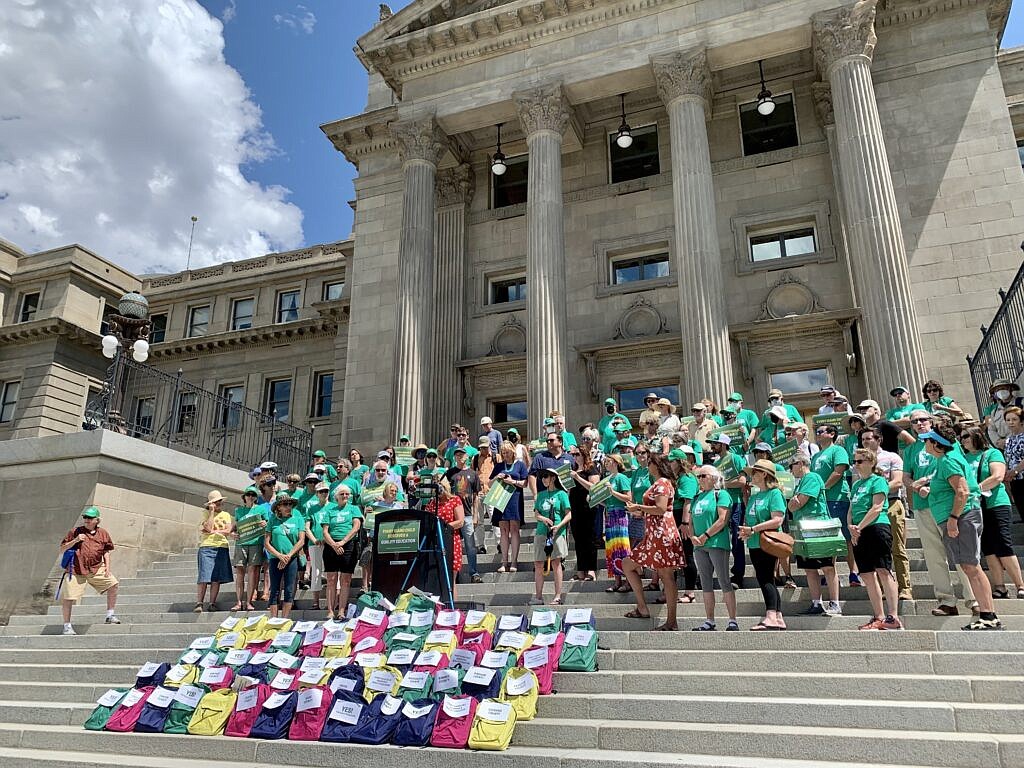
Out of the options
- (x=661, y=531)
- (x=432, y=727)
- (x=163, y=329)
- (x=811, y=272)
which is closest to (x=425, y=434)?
(x=811, y=272)

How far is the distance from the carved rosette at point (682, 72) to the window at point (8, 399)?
3486cm

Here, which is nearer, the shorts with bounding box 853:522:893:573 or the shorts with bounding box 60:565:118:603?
the shorts with bounding box 853:522:893:573

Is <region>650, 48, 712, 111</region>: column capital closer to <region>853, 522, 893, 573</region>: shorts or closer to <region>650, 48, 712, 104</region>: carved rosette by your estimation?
<region>650, 48, 712, 104</region>: carved rosette

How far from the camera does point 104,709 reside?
314 inches

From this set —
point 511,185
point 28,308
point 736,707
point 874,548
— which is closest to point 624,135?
point 511,185

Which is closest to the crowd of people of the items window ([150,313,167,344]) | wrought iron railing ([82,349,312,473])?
wrought iron railing ([82,349,312,473])

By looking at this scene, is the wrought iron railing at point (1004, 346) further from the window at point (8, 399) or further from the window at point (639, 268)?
the window at point (8, 399)

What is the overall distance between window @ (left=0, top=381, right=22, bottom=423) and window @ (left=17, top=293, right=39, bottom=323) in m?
3.51

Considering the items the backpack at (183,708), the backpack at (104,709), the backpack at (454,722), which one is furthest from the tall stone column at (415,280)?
the backpack at (454,722)

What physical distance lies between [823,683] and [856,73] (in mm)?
17376

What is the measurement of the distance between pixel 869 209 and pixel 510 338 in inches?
422

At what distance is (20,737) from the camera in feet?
25.8

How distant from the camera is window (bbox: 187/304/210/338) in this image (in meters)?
41.5

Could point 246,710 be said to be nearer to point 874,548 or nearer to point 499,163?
point 874,548
